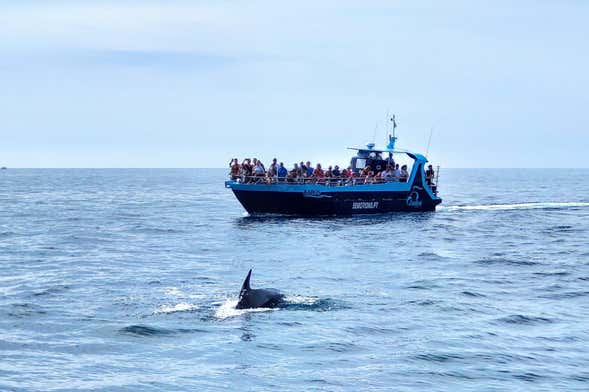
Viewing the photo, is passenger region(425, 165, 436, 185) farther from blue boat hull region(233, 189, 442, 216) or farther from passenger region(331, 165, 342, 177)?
passenger region(331, 165, 342, 177)

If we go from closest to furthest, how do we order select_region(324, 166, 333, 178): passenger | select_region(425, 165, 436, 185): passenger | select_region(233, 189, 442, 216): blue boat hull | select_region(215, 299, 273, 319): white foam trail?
select_region(215, 299, 273, 319): white foam trail → select_region(233, 189, 442, 216): blue boat hull → select_region(324, 166, 333, 178): passenger → select_region(425, 165, 436, 185): passenger

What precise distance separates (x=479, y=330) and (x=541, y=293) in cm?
616

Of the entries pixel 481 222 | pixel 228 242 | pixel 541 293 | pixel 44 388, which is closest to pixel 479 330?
pixel 541 293

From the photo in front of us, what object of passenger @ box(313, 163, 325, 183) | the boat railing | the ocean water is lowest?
the ocean water

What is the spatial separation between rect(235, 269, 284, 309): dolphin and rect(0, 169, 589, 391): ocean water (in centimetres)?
46

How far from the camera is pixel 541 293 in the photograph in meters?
27.2

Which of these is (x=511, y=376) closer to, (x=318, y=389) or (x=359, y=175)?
(x=318, y=389)

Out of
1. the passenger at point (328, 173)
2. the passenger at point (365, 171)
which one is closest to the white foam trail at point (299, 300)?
the passenger at point (328, 173)

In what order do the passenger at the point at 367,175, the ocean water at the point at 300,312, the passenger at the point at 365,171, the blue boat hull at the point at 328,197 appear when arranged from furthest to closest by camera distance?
the passenger at the point at 365,171
the passenger at the point at 367,175
the blue boat hull at the point at 328,197
the ocean water at the point at 300,312

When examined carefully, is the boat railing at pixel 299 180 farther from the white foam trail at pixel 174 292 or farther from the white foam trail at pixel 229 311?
the white foam trail at pixel 229 311

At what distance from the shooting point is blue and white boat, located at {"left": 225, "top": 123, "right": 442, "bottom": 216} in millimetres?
50094

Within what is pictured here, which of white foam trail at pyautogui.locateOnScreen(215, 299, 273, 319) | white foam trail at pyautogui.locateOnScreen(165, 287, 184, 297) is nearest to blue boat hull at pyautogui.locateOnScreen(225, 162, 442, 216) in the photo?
white foam trail at pyautogui.locateOnScreen(165, 287, 184, 297)

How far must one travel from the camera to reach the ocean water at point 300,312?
1791 centimetres

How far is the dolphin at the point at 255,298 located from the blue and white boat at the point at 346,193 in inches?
1023
